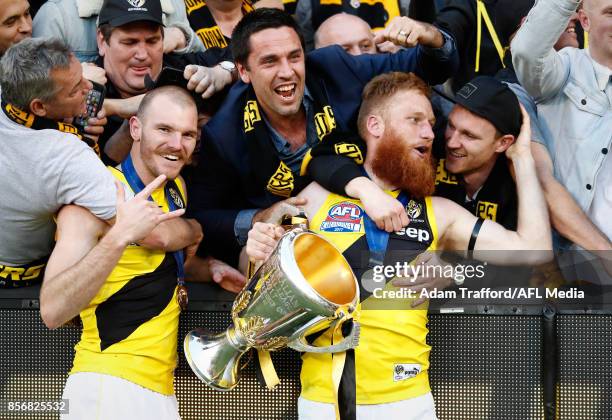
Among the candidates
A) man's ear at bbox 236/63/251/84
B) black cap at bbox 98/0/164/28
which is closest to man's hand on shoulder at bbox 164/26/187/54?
black cap at bbox 98/0/164/28

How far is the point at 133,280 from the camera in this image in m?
4.67

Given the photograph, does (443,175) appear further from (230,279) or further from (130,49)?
(130,49)

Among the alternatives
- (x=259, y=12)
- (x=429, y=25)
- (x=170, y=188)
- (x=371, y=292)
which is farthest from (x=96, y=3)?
(x=371, y=292)

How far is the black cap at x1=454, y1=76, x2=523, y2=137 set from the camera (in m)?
4.94

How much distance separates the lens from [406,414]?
4.62m

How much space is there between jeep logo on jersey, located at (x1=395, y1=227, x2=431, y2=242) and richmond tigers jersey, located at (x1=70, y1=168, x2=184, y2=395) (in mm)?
961

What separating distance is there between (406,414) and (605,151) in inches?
55.0

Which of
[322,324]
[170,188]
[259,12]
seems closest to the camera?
[322,324]

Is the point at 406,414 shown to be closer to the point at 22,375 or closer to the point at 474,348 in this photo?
the point at 474,348

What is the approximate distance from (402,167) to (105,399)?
4.94ft

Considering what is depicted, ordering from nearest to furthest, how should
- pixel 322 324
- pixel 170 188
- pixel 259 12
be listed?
pixel 322 324, pixel 170 188, pixel 259 12

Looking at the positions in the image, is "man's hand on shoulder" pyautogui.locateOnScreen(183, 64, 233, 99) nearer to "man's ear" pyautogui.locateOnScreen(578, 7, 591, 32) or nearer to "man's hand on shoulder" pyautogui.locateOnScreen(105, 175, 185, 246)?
"man's hand on shoulder" pyautogui.locateOnScreen(105, 175, 185, 246)

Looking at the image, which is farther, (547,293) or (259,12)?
(259,12)

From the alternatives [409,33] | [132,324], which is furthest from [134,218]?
[409,33]
